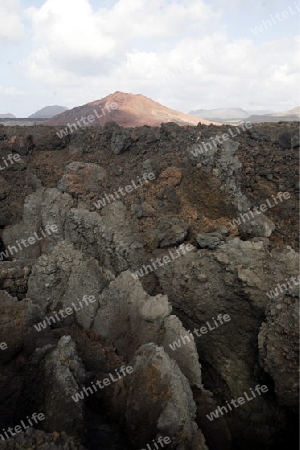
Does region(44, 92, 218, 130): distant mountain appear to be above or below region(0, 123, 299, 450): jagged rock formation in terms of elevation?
above

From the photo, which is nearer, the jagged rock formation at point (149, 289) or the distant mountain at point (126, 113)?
the jagged rock formation at point (149, 289)

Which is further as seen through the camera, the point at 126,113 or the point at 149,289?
the point at 126,113

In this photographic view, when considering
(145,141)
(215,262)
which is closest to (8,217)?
(145,141)

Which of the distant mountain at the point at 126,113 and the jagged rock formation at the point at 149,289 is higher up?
the distant mountain at the point at 126,113

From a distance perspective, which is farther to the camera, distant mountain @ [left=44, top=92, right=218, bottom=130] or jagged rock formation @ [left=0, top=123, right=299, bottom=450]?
distant mountain @ [left=44, top=92, right=218, bottom=130]

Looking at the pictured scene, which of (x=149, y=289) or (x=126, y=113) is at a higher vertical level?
(x=126, y=113)
